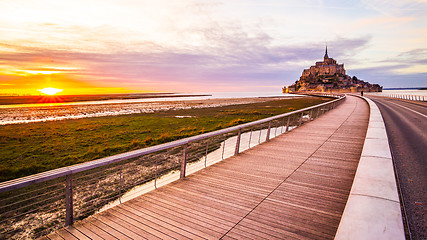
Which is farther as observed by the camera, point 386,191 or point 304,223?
point 304,223

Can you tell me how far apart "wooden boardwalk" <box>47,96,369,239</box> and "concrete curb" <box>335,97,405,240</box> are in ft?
1.97

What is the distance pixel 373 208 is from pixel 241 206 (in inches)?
78.3

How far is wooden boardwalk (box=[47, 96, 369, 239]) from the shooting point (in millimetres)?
3365

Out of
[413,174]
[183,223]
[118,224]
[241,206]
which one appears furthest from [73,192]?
[413,174]

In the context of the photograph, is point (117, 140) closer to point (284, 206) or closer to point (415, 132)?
point (284, 206)

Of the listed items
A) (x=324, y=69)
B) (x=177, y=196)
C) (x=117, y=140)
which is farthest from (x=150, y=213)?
(x=324, y=69)

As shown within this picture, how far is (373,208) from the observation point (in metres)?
2.82

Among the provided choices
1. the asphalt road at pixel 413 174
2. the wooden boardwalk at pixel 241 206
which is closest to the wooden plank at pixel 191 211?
the wooden boardwalk at pixel 241 206

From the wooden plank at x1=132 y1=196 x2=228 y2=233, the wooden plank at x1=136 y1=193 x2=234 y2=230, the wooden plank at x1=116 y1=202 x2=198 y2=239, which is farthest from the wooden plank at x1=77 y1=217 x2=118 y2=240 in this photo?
the wooden plank at x1=136 y1=193 x2=234 y2=230

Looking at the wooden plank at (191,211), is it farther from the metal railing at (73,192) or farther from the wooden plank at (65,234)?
the wooden plank at (65,234)

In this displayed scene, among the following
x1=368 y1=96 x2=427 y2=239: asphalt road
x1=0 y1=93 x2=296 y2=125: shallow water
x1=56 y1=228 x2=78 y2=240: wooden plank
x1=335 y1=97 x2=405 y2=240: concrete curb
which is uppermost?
x1=335 y1=97 x2=405 y2=240: concrete curb

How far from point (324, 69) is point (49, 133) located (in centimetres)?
21199

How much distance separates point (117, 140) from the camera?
17.3 metres

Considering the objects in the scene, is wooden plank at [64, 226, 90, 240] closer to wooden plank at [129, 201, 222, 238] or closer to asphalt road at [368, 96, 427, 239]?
wooden plank at [129, 201, 222, 238]
